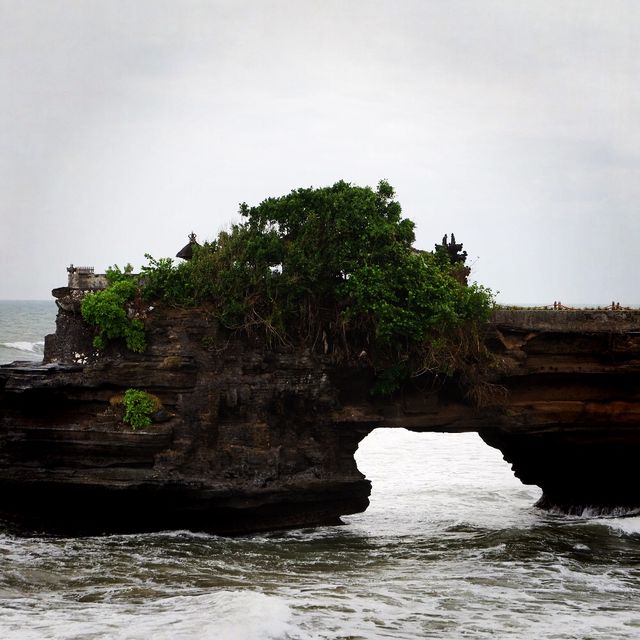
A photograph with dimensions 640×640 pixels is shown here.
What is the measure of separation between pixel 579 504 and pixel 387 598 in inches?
323

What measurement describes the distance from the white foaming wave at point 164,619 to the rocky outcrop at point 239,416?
429 centimetres

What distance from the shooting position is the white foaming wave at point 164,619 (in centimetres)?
941

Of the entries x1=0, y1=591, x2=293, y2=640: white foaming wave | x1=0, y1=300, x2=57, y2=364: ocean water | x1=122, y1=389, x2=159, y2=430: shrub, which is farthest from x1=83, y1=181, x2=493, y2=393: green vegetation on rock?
x1=0, y1=300, x2=57, y2=364: ocean water

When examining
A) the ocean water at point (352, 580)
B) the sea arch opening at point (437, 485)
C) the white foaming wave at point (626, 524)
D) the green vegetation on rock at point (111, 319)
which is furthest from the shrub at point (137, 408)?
the white foaming wave at point (626, 524)

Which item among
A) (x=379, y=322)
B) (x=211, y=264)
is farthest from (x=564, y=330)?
(x=211, y=264)

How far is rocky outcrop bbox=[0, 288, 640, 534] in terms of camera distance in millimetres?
14828

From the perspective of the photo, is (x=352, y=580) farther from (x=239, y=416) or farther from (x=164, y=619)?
(x=239, y=416)

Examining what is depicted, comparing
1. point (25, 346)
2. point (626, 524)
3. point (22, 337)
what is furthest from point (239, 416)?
point (22, 337)

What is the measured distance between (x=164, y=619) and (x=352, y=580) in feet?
10.0

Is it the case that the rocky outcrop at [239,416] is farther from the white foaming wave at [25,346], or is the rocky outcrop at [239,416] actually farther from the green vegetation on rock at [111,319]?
the white foaming wave at [25,346]

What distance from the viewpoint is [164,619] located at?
9.92m

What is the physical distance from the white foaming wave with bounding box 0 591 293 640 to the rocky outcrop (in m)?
4.29

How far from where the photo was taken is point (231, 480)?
49.4ft

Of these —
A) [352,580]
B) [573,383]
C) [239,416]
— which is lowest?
[352,580]
